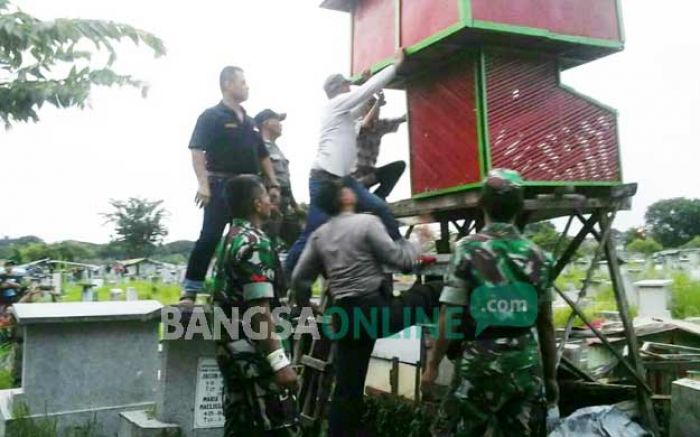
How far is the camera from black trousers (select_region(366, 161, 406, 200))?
19.3ft

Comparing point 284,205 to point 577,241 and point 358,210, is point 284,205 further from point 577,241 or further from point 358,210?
point 577,241

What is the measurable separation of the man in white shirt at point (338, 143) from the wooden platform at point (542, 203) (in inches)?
38.7

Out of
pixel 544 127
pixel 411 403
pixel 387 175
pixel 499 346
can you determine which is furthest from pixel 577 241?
pixel 499 346

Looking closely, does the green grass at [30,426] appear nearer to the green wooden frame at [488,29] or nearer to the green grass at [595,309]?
the green wooden frame at [488,29]

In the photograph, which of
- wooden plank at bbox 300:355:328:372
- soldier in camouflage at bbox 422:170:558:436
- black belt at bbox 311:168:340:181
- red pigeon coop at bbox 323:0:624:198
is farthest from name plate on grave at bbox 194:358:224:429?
soldier in camouflage at bbox 422:170:558:436

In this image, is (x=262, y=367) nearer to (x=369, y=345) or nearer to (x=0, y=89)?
(x=369, y=345)

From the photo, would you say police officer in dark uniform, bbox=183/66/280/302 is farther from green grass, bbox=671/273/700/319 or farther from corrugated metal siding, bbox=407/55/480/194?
green grass, bbox=671/273/700/319

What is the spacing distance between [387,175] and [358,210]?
1.19 meters

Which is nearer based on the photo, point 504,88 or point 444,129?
point 504,88

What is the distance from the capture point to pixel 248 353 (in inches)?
139

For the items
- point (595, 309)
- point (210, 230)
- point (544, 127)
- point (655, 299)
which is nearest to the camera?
point (210, 230)

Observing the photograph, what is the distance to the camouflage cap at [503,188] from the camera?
135 inches

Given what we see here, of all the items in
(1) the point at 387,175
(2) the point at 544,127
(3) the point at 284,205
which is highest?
(2) the point at 544,127

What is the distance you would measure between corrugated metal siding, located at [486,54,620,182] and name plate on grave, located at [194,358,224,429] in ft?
10.2
